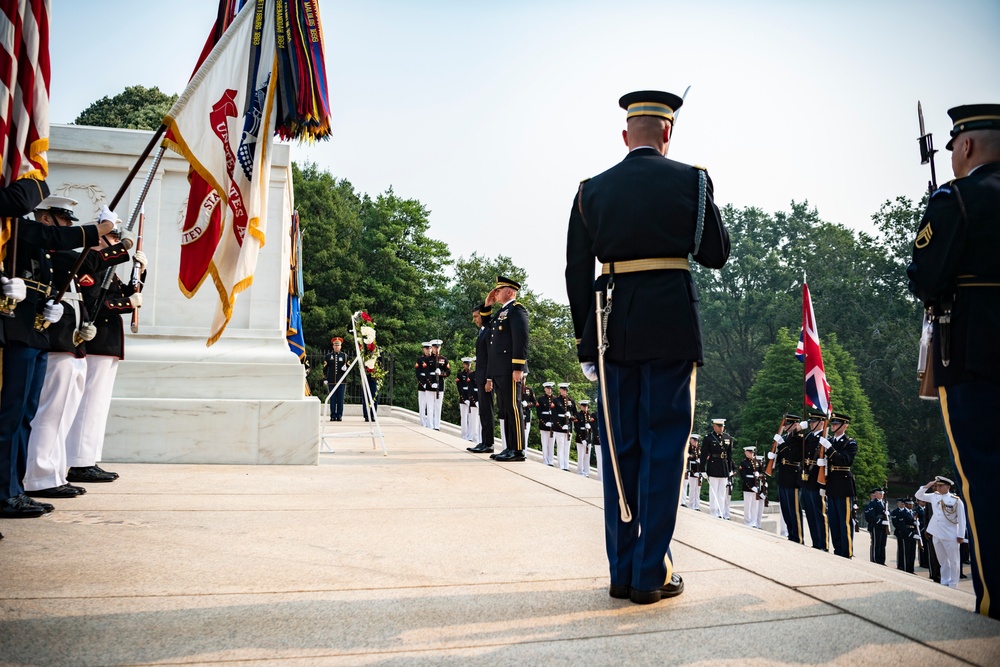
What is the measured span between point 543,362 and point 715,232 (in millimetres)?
46979

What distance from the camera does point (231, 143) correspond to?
4871mm

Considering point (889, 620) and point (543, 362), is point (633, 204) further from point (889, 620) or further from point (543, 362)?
point (543, 362)

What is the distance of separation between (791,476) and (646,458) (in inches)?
556

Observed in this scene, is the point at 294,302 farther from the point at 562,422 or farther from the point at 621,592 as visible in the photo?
the point at 621,592

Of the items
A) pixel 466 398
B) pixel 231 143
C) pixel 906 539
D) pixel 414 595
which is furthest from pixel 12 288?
pixel 906 539

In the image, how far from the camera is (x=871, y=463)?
44.2 metres

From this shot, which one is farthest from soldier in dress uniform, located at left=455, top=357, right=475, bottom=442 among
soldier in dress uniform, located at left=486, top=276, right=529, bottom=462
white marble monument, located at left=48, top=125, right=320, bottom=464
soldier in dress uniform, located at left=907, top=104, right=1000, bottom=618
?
soldier in dress uniform, located at left=907, top=104, right=1000, bottom=618

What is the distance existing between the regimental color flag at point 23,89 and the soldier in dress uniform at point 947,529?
17.3 meters

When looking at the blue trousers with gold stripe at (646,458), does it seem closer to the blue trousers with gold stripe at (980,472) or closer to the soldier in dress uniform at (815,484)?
the blue trousers with gold stripe at (980,472)

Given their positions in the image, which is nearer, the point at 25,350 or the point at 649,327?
the point at 649,327

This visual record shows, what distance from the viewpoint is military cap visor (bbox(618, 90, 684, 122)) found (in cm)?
316

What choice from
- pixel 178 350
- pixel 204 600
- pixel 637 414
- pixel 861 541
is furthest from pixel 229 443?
pixel 861 541

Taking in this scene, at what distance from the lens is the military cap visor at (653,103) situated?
3160 millimetres

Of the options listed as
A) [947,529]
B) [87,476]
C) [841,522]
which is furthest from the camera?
[947,529]
